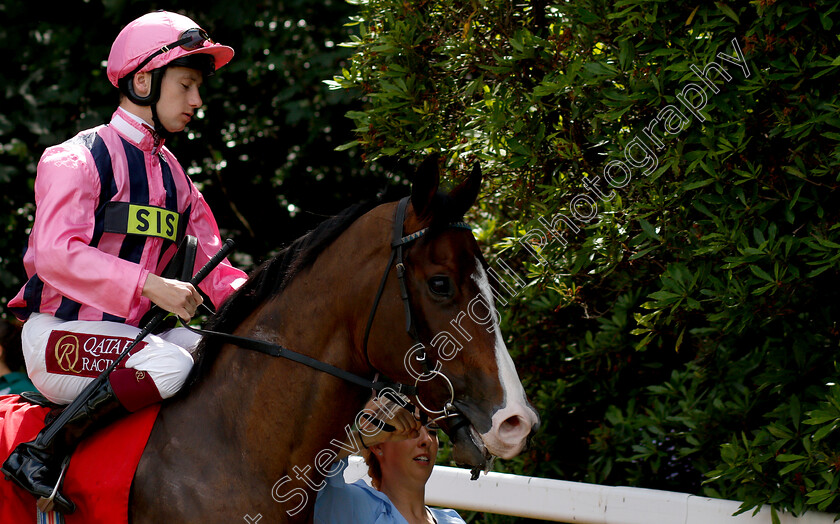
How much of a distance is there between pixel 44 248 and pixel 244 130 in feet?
15.6

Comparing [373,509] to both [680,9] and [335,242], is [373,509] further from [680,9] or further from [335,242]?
[680,9]

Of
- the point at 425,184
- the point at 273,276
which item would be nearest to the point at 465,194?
the point at 425,184

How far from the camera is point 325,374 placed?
2.40m

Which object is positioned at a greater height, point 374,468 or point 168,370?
point 168,370

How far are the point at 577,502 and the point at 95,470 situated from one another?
197 centimetres

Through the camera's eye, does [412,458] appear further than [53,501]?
Yes

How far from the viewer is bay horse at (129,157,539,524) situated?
227 centimetres

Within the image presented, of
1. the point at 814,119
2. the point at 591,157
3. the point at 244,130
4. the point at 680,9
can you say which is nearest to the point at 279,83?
the point at 244,130

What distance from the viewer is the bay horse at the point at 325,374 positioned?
2.27 meters

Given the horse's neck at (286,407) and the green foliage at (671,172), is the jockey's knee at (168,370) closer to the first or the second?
the horse's neck at (286,407)

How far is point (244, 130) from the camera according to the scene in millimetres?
7012

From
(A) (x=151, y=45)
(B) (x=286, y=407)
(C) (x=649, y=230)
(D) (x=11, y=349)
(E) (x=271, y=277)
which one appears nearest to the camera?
(B) (x=286, y=407)

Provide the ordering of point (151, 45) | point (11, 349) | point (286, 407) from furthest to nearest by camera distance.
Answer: point (11, 349)
point (151, 45)
point (286, 407)

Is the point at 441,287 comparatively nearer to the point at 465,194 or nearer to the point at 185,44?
the point at 465,194
